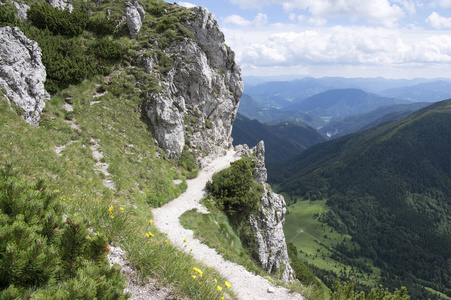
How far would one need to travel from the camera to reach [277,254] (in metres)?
31.9

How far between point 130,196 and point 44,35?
24.8 meters

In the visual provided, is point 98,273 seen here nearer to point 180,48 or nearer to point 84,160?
point 84,160

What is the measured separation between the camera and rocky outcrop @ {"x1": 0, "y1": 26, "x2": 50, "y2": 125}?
17.6 m

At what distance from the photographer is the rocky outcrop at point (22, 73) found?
17.6 meters

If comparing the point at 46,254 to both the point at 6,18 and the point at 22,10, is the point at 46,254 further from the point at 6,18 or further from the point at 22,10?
the point at 22,10

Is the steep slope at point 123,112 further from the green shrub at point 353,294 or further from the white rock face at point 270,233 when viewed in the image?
the white rock face at point 270,233

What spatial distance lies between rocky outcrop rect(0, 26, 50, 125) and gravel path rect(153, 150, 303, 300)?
1312 cm

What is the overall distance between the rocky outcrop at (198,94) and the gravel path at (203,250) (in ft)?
23.4

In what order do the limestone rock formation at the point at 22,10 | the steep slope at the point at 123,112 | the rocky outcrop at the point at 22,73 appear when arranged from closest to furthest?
the steep slope at the point at 123,112, the rocky outcrop at the point at 22,73, the limestone rock formation at the point at 22,10

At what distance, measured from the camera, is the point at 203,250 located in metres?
15.1

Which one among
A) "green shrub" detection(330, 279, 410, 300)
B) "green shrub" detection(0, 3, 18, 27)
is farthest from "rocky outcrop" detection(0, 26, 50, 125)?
"green shrub" detection(330, 279, 410, 300)

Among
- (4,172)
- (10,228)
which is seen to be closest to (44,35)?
(4,172)

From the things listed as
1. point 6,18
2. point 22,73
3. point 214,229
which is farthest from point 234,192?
point 6,18

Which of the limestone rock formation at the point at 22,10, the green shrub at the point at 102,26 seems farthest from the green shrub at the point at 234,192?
the limestone rock formation at the point at 22,10
